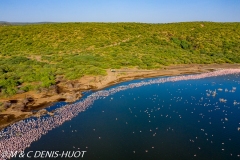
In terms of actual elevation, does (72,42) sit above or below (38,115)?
above

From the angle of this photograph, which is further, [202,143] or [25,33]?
[25,33]

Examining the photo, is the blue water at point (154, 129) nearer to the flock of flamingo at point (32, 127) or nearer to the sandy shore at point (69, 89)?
the flock of flamingo at point (32, 127)

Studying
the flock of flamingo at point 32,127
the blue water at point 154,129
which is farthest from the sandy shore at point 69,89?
the blue water at point 154,129

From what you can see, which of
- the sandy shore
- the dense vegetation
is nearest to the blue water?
the sandy shore

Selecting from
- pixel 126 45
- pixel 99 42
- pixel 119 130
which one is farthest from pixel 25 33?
pixel 119 130

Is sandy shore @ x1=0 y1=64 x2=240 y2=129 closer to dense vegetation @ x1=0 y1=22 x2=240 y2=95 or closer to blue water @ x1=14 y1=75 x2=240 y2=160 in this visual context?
dense vegetation @ x1=0 y1=22 x2=240 y2=95

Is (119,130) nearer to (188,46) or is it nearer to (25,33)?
(188,46)

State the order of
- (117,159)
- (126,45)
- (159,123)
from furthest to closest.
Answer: (126,45) < (159,123) < (117,159)

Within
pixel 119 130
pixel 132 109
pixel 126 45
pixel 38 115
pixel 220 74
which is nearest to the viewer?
pixel 119 130
